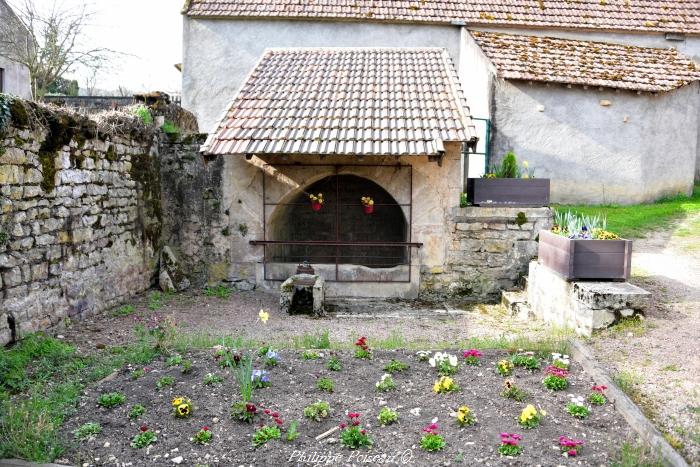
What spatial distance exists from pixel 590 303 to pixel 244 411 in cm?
382

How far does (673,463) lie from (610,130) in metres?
10.3

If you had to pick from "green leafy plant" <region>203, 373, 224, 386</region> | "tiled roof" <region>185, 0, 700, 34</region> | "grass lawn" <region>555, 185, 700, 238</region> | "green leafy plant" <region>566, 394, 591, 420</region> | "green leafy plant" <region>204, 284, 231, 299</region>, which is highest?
"tiled roof" <region>185, 0, 700, 34</region>

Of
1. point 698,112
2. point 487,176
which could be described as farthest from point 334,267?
point 698,112

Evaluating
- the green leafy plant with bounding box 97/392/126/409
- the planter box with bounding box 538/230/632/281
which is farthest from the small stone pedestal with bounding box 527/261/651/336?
the green leafy plant with bounding box 97/392/126/409

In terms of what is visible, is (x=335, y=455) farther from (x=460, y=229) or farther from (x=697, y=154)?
(x=697, y=154)

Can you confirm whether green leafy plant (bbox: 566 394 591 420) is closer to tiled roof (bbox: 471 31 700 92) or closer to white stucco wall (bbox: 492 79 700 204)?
white stucco wall (bbox: 492 79 700 204)

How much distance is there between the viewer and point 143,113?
855 centimetres

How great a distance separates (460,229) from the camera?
8750 millimetres

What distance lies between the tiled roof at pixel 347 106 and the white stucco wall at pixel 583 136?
2.45m

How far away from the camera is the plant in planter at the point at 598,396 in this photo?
417 cm

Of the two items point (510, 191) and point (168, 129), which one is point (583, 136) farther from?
point (168, 129)

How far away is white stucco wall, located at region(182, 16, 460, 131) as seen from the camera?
13.8 m

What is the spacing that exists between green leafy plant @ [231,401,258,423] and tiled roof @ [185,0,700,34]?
1157cm

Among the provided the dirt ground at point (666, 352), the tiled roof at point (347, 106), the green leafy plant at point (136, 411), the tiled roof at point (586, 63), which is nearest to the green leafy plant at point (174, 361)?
the green leafy plant at point (136, 411)
